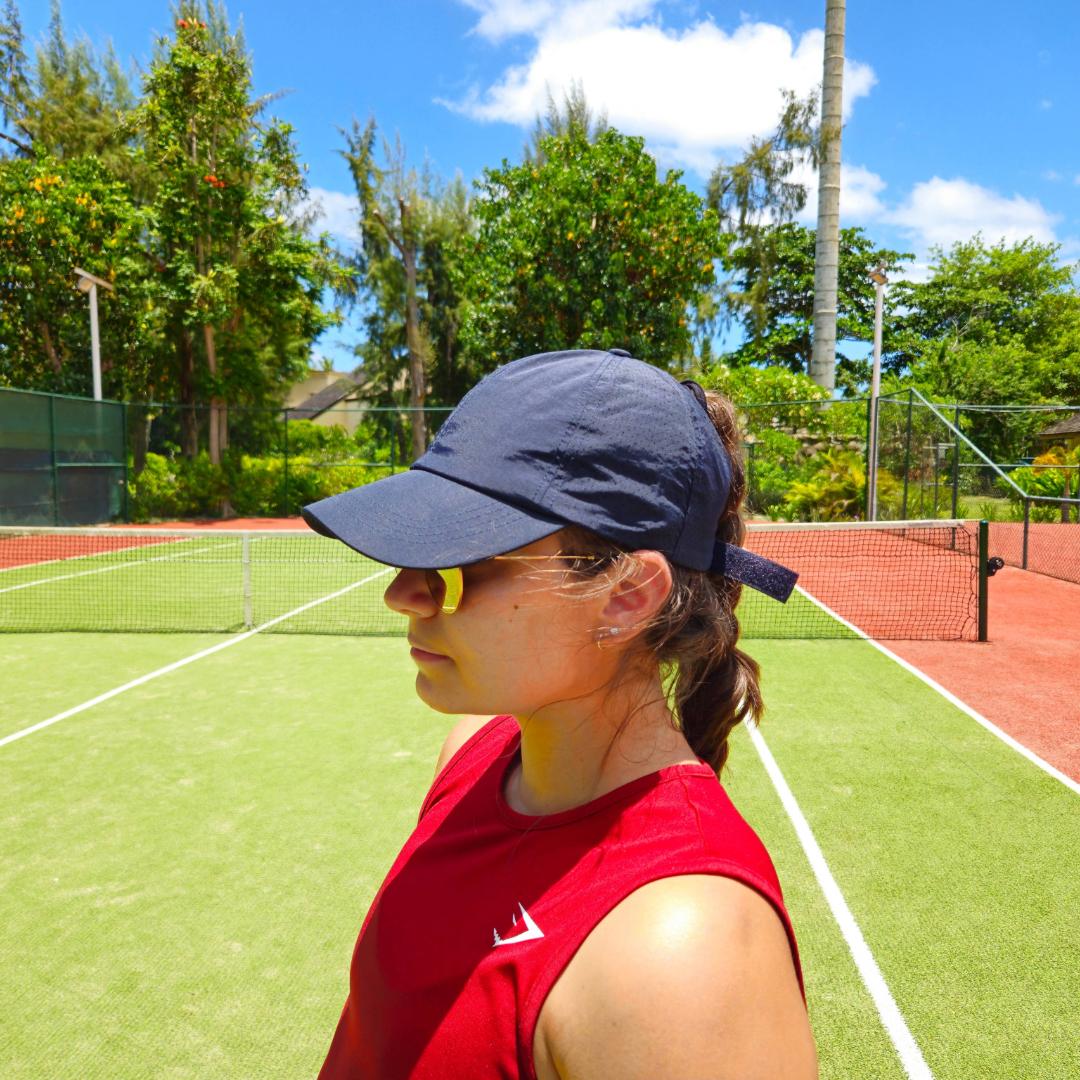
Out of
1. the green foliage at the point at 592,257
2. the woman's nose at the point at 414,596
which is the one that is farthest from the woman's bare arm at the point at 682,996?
the green foliage at the point at 592,257

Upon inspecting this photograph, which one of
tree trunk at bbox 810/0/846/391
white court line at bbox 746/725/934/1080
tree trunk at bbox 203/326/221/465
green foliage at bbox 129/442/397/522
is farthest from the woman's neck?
tree trunk at bbox 203/326/221/465

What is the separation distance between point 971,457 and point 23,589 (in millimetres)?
21607

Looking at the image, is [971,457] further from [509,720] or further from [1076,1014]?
[509,720]

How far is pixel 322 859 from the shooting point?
426cm

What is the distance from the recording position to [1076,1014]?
10.1ft

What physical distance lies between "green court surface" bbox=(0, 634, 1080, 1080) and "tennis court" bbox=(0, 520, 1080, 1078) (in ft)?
0.04

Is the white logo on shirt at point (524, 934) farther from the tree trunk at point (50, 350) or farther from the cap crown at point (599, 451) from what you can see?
the tree trunk at point (50, 350)

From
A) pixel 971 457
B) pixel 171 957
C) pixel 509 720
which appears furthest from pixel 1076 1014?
pixel 971 457

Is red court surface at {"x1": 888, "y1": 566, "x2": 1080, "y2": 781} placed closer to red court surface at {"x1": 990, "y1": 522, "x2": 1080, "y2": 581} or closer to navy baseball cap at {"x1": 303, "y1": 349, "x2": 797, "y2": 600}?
red court surface at {"x1": 990, "y1": 522, "x2": 1080, "y2": 581}

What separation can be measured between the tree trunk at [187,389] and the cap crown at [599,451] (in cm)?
2714

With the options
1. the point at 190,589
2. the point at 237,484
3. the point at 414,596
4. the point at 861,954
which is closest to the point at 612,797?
the point at 414,596

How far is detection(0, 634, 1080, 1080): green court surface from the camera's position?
3010mm

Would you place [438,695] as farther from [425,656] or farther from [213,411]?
[213,411]

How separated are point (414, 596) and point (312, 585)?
39.5 ft
